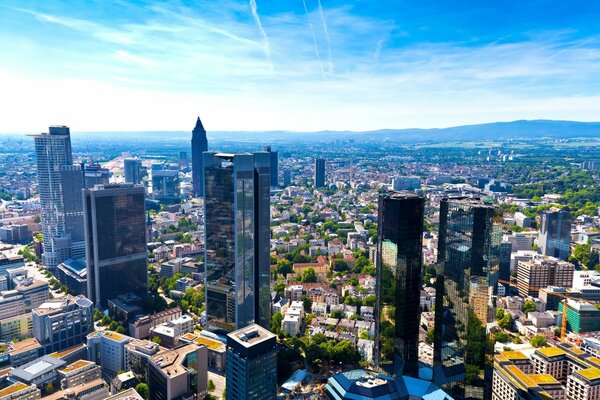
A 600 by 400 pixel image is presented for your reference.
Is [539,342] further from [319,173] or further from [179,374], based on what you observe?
[319,173]

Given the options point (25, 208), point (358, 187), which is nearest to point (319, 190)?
point (358, 187)

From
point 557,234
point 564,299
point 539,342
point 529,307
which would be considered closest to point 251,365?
point 539,342

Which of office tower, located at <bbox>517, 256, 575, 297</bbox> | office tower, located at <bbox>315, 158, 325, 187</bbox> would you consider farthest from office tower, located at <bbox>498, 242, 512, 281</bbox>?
office tower, located at <bbox>315, 158, 325, 187</bbox>

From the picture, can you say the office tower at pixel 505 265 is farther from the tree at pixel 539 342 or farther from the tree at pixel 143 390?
the tree at pixel 143 390

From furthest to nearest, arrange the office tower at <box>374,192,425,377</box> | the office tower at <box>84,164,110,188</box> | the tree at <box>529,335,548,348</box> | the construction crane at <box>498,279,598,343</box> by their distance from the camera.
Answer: the office tower at <box>84,164,110,188</box>
the construction crane at <box>498,279,598,343</box>
the tree at <box>529,335,548,348</box>
the office tower at <box>374,192,425,377</box>

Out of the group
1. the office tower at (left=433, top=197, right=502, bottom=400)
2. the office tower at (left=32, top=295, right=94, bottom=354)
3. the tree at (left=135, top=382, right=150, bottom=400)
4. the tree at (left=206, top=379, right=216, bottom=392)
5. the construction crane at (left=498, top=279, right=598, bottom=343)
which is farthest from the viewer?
the construction crane at (left=498, top=279, right=598, bottom=343)

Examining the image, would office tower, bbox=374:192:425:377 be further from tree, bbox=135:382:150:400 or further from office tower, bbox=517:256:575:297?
office tower, bbox=517:256:575:297

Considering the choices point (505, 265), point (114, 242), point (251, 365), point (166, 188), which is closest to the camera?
point (251, 365)
